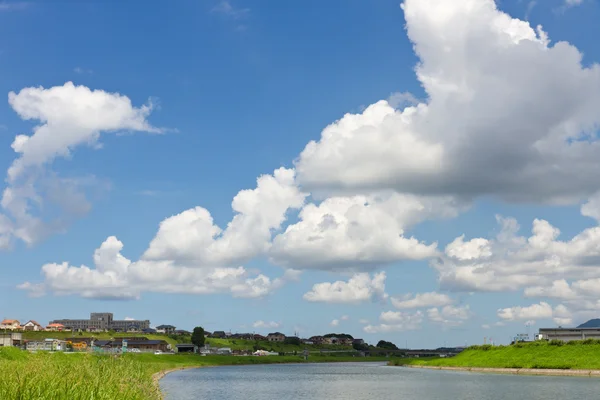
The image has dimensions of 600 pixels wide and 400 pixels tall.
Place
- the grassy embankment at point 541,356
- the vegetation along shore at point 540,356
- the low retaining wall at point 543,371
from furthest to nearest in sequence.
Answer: the grassy embankment at point 541,356 → the vegetation along shore at point 540,356 → the low retaining wall at point 543,371

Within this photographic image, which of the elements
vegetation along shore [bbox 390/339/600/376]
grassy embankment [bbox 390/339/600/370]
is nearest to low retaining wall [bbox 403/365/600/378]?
vegetation along shore [bbox 390/339/600/376]

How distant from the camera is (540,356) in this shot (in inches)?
6063

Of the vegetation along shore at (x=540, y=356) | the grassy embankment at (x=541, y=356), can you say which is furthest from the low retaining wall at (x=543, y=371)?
the grassy embankment at (x=541, y=356)

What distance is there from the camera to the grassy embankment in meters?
142

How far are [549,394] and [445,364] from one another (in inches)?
4483

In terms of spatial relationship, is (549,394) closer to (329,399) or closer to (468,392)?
(468,392)

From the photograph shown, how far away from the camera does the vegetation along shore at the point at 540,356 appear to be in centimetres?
14175

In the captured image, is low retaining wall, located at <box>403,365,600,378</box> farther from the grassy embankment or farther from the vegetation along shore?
the grassy embankment

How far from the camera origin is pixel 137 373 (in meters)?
74.7

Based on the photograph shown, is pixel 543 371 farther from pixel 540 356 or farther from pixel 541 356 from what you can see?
pixel 540 356

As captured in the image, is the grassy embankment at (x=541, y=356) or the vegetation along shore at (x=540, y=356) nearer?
the vegetation along shore at (x=540, y=356)

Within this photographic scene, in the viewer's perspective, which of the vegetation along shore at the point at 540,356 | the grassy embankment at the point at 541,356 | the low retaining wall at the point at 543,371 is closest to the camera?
the low retaining wall at the point at 543,371

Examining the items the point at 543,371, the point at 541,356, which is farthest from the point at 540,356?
the point at 543,371

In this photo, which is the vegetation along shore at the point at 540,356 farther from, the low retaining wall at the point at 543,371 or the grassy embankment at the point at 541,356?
the low retaining wall at the point at 543,371
